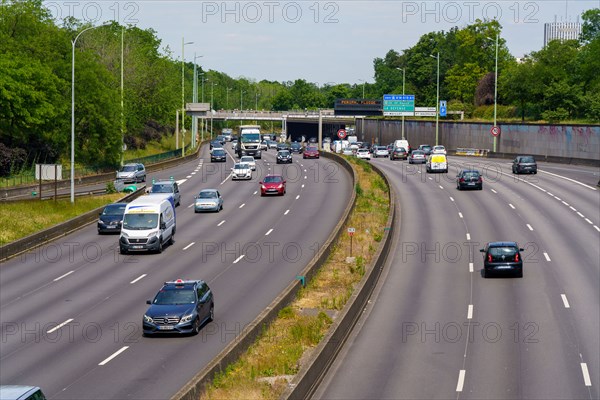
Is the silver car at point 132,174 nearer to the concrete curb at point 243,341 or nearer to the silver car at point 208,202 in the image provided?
the silver car at point 208,202

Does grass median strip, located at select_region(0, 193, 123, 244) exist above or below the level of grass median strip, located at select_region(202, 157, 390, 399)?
above

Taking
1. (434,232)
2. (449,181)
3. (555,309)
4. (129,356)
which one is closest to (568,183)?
(449,181)

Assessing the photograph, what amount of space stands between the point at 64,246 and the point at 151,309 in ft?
62.9

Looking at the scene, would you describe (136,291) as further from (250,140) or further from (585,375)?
(250,140)

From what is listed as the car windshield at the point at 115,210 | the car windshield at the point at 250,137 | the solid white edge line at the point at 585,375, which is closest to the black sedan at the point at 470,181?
the car windshield at the point at 115,210

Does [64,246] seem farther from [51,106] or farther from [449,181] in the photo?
[449,181]

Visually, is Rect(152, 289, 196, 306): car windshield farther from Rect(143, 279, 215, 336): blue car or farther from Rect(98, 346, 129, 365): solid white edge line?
Rect(98, 346, 129, 365): solid white edge line

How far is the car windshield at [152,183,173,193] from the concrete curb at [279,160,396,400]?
21770mm

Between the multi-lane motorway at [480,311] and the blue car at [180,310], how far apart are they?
5050 millimetres

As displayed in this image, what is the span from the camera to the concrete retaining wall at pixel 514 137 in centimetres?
8938

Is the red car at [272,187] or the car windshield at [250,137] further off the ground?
the car windshield at [250,137]

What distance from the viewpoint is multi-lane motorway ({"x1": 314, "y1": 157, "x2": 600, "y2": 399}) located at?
23.0 m

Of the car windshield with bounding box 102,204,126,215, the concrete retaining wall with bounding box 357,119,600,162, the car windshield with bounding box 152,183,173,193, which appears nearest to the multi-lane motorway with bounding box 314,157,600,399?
the car windshield with bounding box 152,183,173,193

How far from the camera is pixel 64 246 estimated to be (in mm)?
46500
